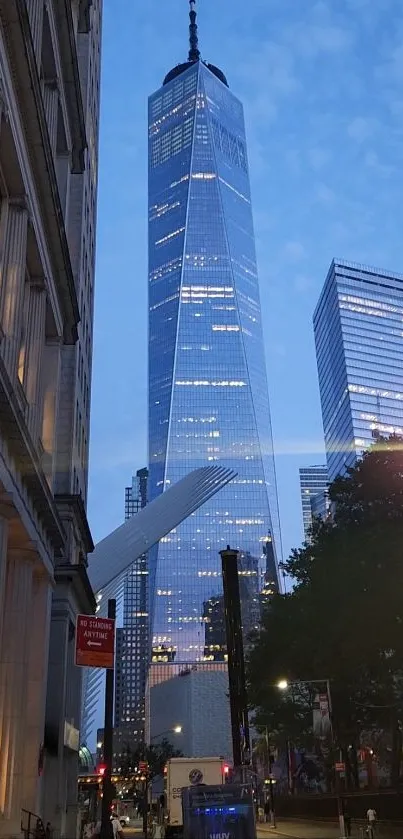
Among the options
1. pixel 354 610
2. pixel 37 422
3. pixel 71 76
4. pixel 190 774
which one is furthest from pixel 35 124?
pixel 354 610

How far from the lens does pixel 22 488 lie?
26172mm

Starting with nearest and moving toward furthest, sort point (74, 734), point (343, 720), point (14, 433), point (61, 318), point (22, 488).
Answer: point (14, 433) → point (22, 488) → point (61, 318) → point (74, 734) → point (343, 720)

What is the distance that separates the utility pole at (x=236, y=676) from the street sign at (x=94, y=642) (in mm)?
14317

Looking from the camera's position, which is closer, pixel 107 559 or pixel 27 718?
pixel 27 718

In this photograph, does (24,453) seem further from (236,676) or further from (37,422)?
(236,676)

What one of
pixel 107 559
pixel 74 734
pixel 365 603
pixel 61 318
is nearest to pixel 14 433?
pixel 61 318

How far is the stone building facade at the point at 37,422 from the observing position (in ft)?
80.3

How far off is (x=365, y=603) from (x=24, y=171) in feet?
88.0

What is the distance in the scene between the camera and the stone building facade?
24.5m

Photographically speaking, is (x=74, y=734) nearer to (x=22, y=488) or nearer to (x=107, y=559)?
(x=22, y=488)

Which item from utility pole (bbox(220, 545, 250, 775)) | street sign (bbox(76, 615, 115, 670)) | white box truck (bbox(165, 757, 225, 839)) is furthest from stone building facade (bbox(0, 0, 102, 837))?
utility pole (bbox(220, 545, 250, 775))

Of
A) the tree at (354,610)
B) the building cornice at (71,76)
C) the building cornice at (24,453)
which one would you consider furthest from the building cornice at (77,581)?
the building cornice at (71,76)

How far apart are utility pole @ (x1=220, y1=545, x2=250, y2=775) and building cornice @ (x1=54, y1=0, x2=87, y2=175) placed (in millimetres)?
26123

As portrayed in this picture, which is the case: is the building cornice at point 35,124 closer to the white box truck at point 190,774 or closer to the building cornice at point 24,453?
the building cornice at point 24,453
